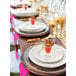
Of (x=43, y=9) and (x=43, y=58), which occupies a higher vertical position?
(x=43, y=9)

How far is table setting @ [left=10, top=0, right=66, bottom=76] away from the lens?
0.74m

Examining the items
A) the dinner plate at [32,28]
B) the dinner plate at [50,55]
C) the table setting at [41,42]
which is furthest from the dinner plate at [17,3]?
the dinner plate at [50,55]

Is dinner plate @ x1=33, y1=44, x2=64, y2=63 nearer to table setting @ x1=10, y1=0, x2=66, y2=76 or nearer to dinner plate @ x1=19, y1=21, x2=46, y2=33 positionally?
table setting @ x1=10, y1=0, x2=66, y2=76

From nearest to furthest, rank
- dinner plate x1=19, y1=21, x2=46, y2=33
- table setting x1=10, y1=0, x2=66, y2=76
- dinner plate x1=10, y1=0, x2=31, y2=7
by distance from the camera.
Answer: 1. table setting x1=10, y1=0, x2=66, y2=76
2. dinner plate x1=19, y1=21, x2=46, y2=33
3. dinner plate x1=10, y1=0, x2=31, y2=7

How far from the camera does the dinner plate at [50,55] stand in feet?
2.54

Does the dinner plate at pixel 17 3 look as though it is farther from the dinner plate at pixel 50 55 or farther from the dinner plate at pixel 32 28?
the dinner plate at pixel 50 55

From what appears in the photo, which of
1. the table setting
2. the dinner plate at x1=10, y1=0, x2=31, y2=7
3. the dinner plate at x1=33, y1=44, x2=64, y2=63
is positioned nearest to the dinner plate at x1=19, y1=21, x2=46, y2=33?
the table setting

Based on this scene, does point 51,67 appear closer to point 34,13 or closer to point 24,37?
point 24,37

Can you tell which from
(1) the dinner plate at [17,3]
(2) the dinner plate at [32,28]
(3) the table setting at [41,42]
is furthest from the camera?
(1) the dinner plate at [17,3]

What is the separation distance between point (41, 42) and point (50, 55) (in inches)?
10.7

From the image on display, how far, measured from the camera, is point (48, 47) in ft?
2.71

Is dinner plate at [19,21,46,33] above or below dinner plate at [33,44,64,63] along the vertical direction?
above
